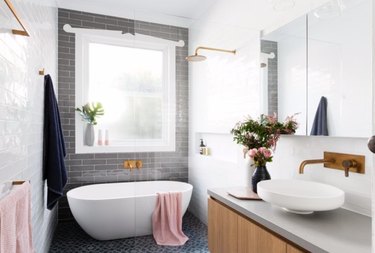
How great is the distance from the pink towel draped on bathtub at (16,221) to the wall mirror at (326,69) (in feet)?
6.48

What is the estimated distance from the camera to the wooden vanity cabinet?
1.40 meters

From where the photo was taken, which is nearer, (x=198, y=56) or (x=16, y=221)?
(x=16, y=221)

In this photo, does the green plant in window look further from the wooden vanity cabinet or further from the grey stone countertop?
the grey stone countertop

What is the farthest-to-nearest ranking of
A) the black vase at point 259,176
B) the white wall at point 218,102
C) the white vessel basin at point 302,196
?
the white wall at point 218,102 → the black vase at point 259,176 → the white vessel basin at point 302,196

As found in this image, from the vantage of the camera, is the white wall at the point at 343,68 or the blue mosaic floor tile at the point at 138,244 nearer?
the white wall at the point at 343,68

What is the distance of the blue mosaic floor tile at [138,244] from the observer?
2891 mm

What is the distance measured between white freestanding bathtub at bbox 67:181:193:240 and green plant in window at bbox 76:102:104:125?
1.24 m

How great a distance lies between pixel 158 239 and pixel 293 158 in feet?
6.10

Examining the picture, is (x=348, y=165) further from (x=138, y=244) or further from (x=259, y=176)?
(x=138, y=244)

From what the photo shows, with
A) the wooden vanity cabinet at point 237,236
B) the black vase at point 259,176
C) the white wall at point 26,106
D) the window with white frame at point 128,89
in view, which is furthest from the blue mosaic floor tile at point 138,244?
the black vase at point 259,176

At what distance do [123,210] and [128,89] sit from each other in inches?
61.2

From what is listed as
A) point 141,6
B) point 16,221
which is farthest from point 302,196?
point 141,6

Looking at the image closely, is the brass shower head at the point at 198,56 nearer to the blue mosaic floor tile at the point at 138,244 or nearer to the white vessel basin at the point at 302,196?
the white vessel basin at the point at 302,196

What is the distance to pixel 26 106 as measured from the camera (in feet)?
6.42
